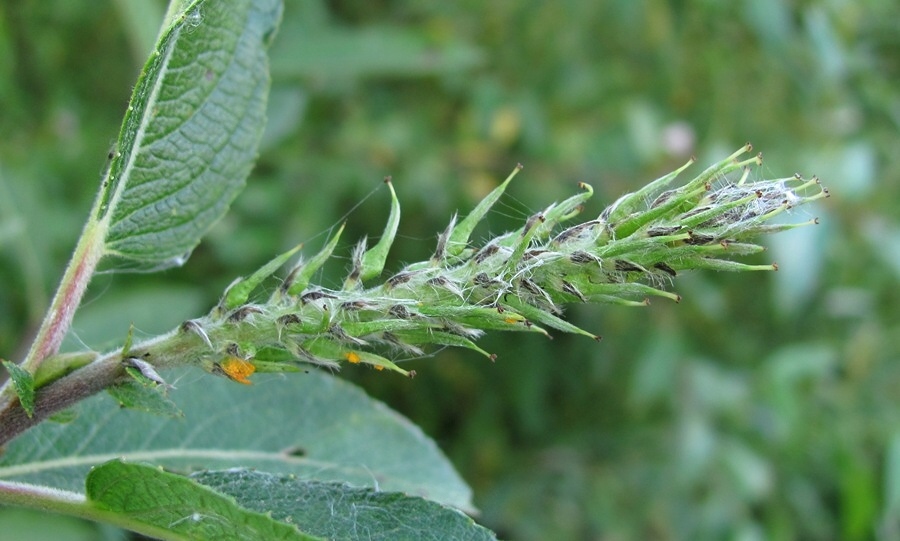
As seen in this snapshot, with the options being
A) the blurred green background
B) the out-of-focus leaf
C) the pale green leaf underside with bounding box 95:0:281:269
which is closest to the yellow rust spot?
the pale green leaf underside with bounding box 95:0:281:269

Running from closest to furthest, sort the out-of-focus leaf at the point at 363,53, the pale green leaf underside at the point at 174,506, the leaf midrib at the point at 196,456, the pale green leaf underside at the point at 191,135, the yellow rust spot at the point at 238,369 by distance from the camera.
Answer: the pale green leaf underside at the point at 174,506 < the yellow rust spot at the point at 238,369 < the pale green leaf underside at the point at 191,135 < the leaf midrib at the point at 196,456 < the out-of-focus leaf at the point at 363,53

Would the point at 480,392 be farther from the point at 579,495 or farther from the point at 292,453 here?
the point at 292,453

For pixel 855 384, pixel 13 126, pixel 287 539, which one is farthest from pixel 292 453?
pixel 855 384

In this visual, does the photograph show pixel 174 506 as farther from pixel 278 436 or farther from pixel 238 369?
pixel 278 436

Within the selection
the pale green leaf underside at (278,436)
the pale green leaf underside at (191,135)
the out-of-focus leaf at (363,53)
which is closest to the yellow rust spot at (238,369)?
the pale green leaf underside at (191,135)

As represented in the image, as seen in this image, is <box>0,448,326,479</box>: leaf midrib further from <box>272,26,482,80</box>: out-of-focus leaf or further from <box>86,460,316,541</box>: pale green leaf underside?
<box>272,26,482,80</box>: out-of-focus leaf

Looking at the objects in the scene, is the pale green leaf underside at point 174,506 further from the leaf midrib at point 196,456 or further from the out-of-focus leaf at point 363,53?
the out-of-focus leaf at point 363,53
